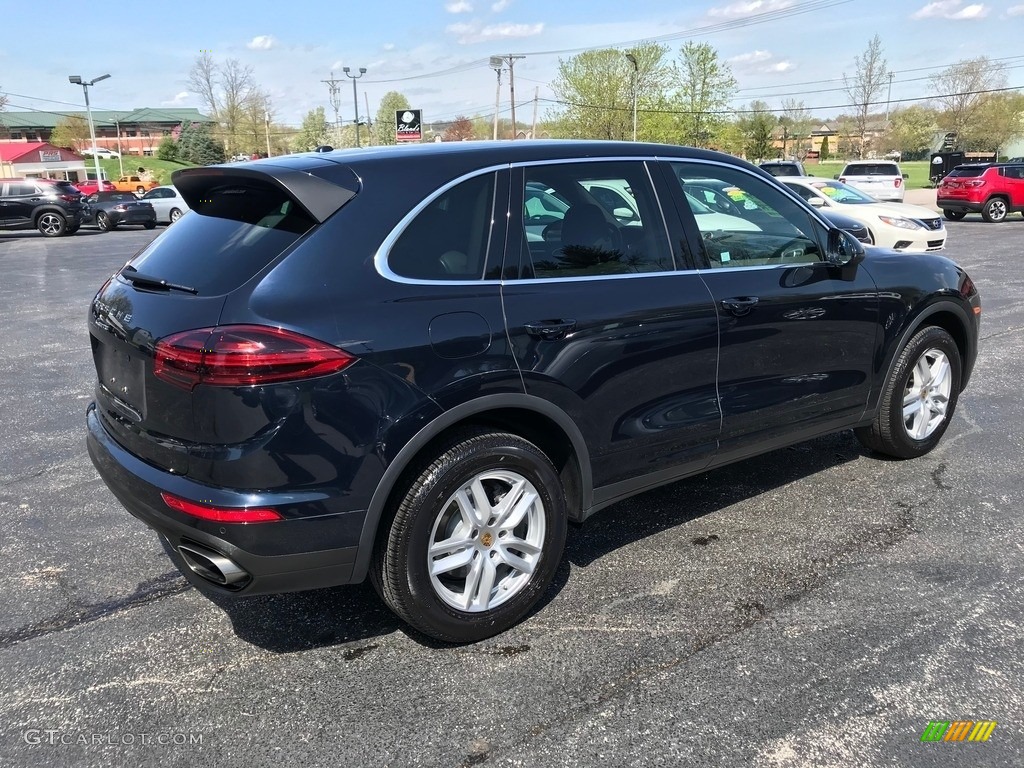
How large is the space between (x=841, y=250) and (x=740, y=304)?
85 centimetres

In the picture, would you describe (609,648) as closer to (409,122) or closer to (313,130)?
(409,122)

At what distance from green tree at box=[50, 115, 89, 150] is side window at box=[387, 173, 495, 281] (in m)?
103

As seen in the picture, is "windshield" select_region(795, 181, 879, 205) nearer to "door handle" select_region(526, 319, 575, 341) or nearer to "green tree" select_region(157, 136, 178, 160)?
"door handle" select_region(526, 319, 575, 341)

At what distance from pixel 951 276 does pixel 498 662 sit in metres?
3.49

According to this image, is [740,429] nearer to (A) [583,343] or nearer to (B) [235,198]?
(A) [583,343]

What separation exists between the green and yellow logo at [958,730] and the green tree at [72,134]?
104129 mm

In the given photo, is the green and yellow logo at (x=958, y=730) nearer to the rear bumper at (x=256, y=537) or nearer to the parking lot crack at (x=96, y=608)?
the rear bumper at (x=256, y=537)

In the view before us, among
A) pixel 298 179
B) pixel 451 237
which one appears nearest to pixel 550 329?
pixel 451 237

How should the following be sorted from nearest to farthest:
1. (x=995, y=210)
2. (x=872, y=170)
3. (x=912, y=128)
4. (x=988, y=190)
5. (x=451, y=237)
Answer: (x=451, y=237) → (x=988, y=190) → (x=995, y=210) → (x=872, y=170) → (x=912, y=128)

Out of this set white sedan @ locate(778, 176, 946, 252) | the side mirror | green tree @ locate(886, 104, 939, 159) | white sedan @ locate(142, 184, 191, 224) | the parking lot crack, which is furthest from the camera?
green tree @ locate(886, 104, 939, 159)

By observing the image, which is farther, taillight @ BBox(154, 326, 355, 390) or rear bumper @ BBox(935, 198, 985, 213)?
rear bumper @ BBox(935, 198, 985, 213)

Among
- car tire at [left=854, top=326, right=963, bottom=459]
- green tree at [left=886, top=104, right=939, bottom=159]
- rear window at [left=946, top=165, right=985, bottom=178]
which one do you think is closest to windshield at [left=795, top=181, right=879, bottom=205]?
rear window at [left=946, top=165, right=985, bottom=178]

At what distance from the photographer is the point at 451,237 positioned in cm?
295

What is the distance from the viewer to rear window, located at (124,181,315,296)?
2715mm
